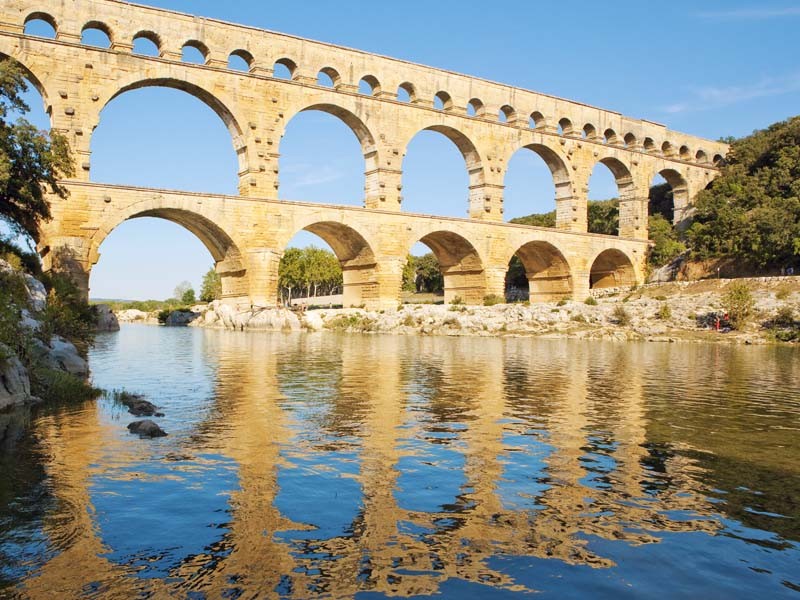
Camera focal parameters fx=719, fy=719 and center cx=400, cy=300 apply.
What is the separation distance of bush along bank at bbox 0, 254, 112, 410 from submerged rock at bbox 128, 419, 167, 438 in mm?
2255

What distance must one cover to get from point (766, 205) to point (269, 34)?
96.7 ft

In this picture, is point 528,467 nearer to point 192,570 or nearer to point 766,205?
point 192,570

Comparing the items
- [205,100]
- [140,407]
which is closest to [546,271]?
[205,100]

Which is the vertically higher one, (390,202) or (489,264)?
(390,202)

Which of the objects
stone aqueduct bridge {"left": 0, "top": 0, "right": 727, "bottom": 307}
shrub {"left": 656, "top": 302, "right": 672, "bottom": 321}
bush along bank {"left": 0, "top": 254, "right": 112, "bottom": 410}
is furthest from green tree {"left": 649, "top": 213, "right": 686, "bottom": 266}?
bush along bank {"left": 0, "top": 254, "right": 112, "bottom": 410}

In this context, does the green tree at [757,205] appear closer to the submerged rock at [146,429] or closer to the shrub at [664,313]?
the shrub at [664,313]

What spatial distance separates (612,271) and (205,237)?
2784 cm

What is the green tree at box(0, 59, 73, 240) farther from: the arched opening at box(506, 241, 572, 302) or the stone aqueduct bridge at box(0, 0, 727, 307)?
the arched opening at box(506, 241, 572, 302)

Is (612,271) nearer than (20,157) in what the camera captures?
No

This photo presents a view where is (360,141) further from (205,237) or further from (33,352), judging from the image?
(33,352)

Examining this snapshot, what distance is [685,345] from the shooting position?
27906 millimetres

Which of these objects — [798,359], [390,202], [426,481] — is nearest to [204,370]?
[426,481]

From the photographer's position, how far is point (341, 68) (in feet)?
118

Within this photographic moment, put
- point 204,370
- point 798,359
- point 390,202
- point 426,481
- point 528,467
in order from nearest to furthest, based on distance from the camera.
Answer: point 426,481 < point 528,467 < point 204,370 < point 798,359 < point 390,202
